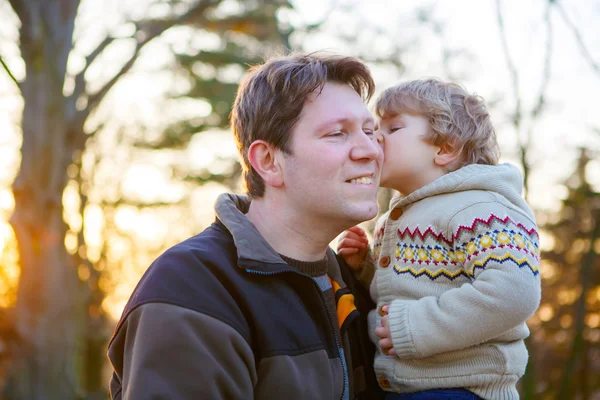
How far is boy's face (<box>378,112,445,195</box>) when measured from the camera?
8.49 feet

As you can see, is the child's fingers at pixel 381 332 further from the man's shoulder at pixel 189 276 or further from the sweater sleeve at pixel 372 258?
the man's shoulder at pixel 189 276

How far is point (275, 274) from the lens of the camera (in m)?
2.19

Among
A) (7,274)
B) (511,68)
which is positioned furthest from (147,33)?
(7,274)

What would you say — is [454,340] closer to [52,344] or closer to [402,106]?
[402,106]

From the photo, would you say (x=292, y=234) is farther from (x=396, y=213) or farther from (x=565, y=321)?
(x=565, y=321)

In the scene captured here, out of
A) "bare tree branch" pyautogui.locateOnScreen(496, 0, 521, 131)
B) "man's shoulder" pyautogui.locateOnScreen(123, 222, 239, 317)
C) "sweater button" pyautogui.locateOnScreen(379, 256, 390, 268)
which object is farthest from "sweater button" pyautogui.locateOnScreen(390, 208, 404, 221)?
"bare tree branch" pyautogui.locateOnScreen(496, 0, 521, 131)

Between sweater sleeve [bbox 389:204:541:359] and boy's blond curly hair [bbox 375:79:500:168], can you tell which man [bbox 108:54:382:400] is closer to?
boy's blond curly hair [bbox 375:79:500:168]

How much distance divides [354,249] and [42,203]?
571 cm

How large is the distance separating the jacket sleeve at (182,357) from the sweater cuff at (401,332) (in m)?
0.61

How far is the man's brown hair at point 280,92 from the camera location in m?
2.46

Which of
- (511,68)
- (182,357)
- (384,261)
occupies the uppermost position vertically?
(511,68)

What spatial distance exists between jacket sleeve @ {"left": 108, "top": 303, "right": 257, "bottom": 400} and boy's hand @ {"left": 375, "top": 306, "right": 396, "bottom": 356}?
608mm

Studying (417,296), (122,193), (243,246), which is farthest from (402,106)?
(122,193)

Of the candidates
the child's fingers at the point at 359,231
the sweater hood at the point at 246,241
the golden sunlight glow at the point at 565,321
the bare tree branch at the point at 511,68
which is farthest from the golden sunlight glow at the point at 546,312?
the sweater hood at the point at 246,241
